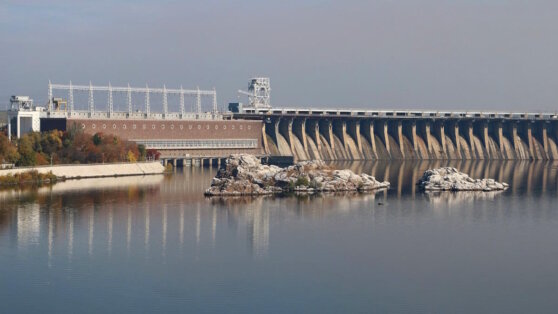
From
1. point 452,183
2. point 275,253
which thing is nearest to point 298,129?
point 452,183

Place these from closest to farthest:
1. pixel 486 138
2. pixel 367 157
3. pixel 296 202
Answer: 1. pixel 296 202
2. pixel 367 157
3. pixel 486 138

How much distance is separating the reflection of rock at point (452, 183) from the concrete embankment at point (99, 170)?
2701cm

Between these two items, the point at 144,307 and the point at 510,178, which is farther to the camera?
the point at 510,178

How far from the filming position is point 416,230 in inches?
1913

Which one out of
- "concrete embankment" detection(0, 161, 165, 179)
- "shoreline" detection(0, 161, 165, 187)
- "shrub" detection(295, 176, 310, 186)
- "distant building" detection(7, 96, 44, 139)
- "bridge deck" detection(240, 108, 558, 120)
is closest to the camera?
"shrub" detection(295, 176, 310, 186)

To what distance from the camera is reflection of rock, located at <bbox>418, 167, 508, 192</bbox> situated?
70250 millimetres

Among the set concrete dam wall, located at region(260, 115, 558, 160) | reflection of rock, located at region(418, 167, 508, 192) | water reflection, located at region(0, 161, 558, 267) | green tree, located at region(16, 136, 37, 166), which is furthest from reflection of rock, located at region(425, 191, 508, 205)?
concrete dam wall, located at region(260, 115, 558, 160)

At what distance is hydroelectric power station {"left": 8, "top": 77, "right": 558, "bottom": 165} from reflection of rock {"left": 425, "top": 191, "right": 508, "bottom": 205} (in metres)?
36.6

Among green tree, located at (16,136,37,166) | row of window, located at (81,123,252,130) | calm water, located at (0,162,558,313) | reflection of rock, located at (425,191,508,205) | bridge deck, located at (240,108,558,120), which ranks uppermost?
bridge deck, located at (240,108,558,120)

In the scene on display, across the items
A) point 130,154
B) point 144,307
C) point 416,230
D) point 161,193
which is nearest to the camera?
point 144,307

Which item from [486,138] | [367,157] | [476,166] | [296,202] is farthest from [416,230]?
[486,138]

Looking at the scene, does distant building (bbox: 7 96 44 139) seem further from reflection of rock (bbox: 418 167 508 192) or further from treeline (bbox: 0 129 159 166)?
reflection of rock (bbox: 418 167 508 192)

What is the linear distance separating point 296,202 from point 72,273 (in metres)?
25.8

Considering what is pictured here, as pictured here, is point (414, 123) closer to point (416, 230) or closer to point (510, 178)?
point (510, 178)
